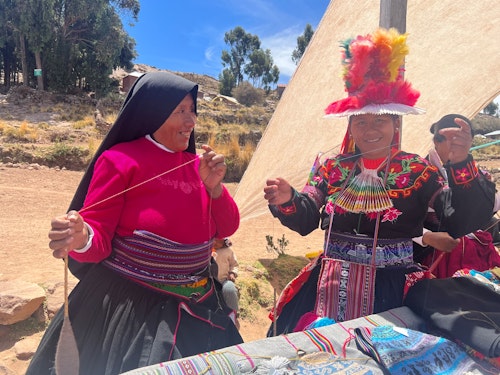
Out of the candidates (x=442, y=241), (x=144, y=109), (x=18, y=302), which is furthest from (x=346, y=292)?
(x=18, y=302)

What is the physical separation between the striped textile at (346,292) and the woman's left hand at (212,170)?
654mm

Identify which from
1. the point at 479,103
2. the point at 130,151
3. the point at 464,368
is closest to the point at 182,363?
the point at 130,151

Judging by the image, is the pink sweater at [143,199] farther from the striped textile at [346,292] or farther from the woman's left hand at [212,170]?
the striped textile at [346,292]

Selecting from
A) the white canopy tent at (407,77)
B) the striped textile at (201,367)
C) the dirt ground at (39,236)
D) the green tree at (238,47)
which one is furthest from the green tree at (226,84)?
the striped textile at (201,367)

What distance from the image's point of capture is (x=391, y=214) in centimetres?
167

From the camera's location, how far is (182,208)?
59.4 inches

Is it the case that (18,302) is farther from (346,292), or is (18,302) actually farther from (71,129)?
(71,129)

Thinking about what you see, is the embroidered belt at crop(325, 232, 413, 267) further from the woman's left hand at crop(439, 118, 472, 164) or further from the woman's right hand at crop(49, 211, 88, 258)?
the woman's right hand at crop(49, 211, 88, 258)

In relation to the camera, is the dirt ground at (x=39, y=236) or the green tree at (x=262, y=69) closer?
the dirt ground at (x=39, y=236)

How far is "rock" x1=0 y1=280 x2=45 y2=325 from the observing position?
2488mm

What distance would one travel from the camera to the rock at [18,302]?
2.49m

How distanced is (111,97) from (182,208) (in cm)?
2271

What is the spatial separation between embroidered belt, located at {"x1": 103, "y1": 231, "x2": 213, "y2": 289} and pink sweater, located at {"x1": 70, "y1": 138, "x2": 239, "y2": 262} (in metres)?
0.03

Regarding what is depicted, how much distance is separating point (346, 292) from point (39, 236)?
14.7 feet
